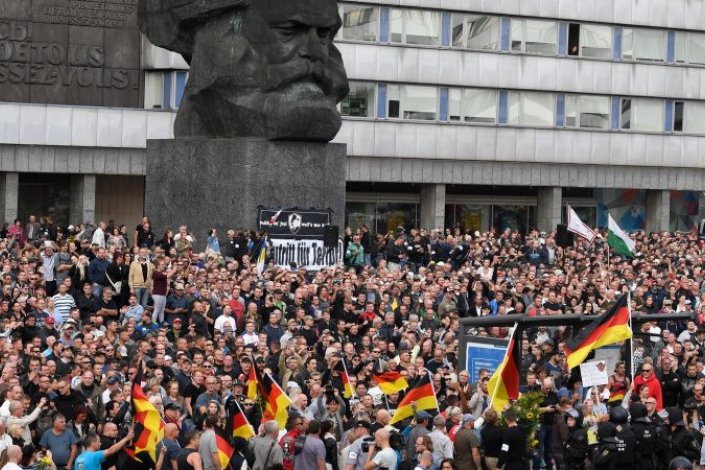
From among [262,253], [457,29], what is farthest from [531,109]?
[262,253]

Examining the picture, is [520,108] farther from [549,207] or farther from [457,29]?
[549,207]

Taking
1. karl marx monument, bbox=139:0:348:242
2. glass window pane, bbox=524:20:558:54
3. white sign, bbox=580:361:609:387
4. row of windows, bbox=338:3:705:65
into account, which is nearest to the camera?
white sign, bbox=580:361:609:387

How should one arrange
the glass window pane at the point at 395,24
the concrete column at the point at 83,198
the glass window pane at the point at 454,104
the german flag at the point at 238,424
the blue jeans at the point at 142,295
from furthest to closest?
the glass window pane at the point at 454,104
the glass window pane at the point at 395,24
the concrete column at the point at 83,198
the blue jeans at the point at 142,295
the german flag at the point at 238,424

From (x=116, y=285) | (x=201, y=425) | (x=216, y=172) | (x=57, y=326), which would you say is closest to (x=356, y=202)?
(x=216, y=172)

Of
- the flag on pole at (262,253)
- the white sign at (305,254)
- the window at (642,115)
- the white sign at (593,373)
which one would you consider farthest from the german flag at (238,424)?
the window at (642,115)

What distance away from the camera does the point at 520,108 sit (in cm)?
6338

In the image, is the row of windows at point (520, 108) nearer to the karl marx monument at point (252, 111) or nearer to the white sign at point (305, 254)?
the karl marx monument at point (252, 111)

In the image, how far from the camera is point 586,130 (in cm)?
6444

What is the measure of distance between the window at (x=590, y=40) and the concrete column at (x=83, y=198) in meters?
18.1

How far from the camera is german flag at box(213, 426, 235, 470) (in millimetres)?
20578

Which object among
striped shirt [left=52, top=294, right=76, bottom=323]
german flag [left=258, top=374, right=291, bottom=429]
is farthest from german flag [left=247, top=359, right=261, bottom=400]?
striped shirt [left=52, top=294, right=76, bottom=323]

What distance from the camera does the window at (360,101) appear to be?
59.9 metres

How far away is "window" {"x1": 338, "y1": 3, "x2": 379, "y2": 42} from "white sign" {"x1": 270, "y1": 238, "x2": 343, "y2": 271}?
21.3 metres

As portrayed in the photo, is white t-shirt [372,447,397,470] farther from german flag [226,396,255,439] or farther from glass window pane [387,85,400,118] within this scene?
glass window pane [387,85,400,118]
